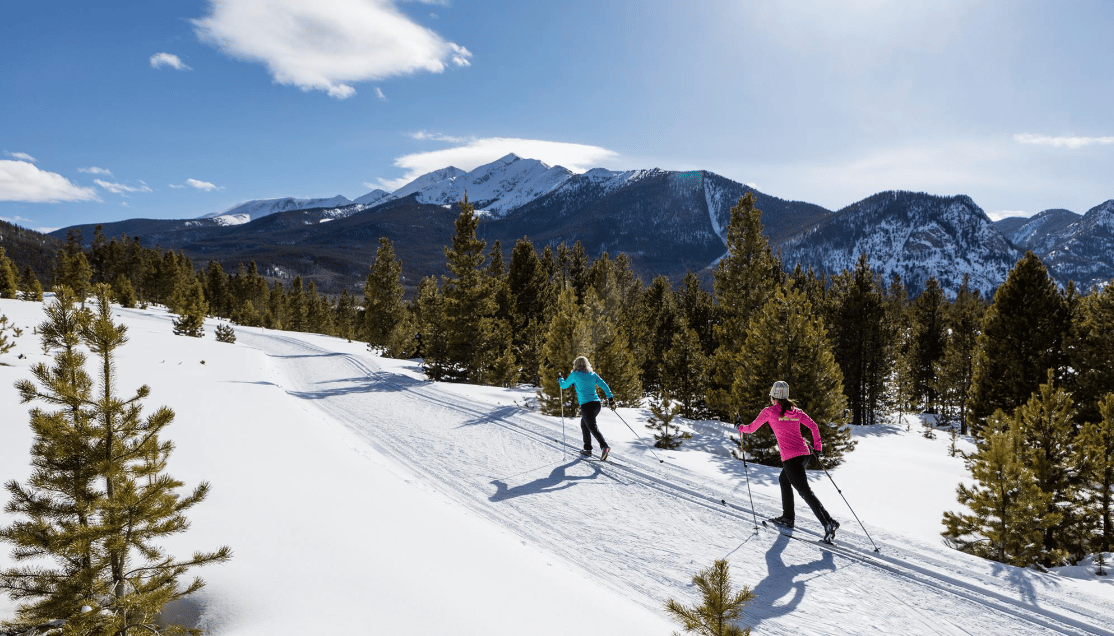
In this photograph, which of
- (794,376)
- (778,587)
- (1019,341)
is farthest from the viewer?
(1019,341)

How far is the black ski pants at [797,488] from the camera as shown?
22.3 ft

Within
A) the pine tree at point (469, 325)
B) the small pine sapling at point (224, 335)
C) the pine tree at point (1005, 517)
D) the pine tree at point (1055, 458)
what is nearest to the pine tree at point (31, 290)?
the small pine sapling at point (224, 335)

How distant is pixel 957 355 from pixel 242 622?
137 feet

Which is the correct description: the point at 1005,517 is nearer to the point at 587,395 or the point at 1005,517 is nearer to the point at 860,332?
the point at 587,395

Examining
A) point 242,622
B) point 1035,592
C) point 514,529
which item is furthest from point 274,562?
point 1035,592

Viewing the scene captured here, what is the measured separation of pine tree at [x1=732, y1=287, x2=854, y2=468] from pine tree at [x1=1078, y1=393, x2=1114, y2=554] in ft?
12.5

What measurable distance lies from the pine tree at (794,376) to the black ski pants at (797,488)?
4.05 m

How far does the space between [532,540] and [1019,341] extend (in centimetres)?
2271

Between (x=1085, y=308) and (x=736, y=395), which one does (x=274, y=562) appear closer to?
(x=736, y=395)

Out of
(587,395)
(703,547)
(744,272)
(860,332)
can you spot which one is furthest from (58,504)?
(860,332)

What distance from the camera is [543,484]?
8.75 meters

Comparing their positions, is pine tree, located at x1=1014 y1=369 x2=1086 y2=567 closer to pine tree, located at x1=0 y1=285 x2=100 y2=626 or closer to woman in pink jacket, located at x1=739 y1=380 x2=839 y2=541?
woman in pink jacket, located at x1=739 y1=380 x2=839 y2=541

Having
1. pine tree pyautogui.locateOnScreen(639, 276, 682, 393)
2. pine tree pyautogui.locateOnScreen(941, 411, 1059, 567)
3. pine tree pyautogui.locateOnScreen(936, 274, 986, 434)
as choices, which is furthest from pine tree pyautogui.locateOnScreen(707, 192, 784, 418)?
pine tree pyautogui.locateOnScreen(936, 274, 986, 434)

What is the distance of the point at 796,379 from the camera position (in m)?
12.5
